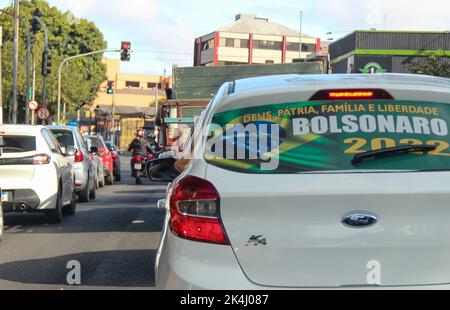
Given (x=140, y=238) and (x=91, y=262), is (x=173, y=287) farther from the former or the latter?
(x=140, y=238)

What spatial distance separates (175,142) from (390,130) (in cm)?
1103

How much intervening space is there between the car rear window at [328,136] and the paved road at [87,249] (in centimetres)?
326

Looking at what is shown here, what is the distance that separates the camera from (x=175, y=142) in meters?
14.3

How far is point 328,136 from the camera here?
338 centimetres

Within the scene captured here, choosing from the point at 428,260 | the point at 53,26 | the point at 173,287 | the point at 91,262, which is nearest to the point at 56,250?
the point at 91,262

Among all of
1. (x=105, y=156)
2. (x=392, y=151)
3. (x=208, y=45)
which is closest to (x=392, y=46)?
(x=208, y=45)

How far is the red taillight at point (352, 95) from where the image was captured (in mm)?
3521

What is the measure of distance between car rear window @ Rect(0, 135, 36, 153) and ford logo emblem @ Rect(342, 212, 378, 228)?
319 inches

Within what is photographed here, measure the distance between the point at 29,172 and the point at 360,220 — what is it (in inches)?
315

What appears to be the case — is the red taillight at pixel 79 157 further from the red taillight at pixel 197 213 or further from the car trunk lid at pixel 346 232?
the car trunk lid at pixel 346 232

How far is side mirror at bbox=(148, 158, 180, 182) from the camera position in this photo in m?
5.24

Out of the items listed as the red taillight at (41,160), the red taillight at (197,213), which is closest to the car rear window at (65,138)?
the red taillight at (41,160)

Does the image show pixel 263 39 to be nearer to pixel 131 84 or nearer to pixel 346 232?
pixel 131 84
